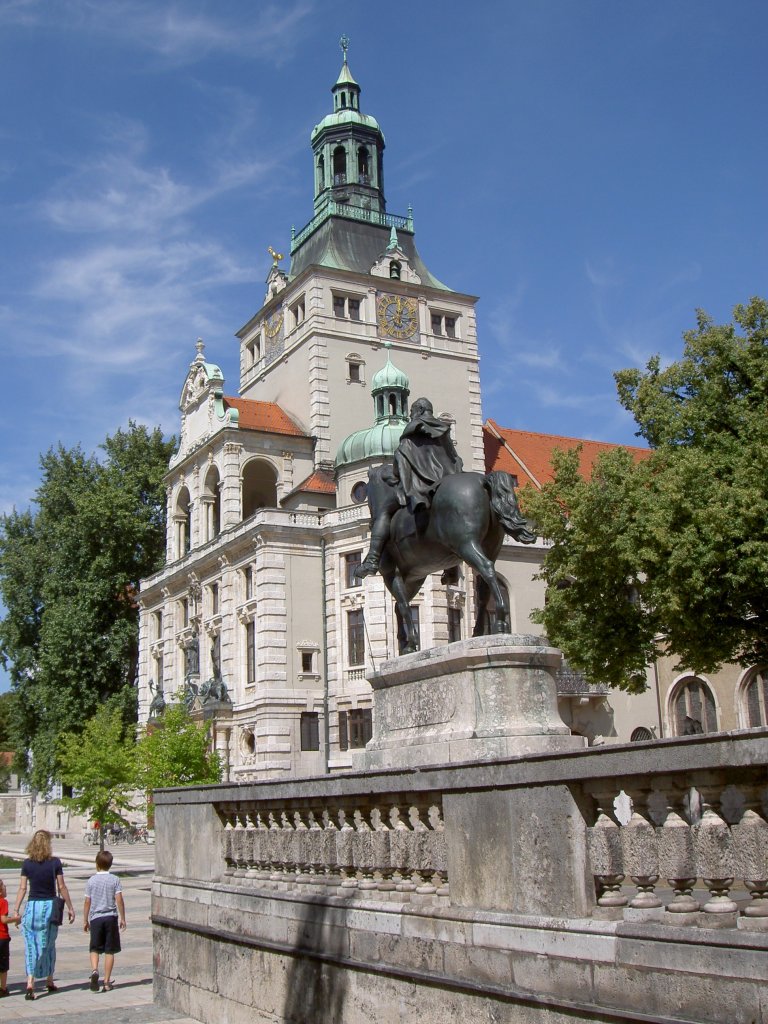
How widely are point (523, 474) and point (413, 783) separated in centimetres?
4404

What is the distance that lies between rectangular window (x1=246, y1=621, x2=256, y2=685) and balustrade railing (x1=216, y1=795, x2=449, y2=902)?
32526 mm

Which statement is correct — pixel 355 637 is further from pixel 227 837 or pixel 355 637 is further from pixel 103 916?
pixel 227 837

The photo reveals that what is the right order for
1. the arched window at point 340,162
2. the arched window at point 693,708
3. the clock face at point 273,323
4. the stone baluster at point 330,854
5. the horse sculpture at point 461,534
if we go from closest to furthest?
the stone baluster at point 330,854 → the horse sculpture at point 461,534 → the arched window at point 693,708 → the clock face at point 273,323 → the arched window at point 340,162

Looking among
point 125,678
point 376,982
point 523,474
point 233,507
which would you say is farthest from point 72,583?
point 376,982

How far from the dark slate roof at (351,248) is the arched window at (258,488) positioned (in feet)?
29.9

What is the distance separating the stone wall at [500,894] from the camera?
495 cm

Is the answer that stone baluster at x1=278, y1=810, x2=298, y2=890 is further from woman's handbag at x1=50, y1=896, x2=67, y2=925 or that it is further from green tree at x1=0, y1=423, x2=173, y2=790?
green tree at x1=0, y1=423, x2=173, y2=790

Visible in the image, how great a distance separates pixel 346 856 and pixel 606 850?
2.92 metres

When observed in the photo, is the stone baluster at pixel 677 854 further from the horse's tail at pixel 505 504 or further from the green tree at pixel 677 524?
the green tree at pixel 677 524

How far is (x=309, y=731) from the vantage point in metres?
41.0

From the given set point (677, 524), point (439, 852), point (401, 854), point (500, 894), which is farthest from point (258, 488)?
point (500, 894)

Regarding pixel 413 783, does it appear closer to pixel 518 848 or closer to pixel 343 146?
pixel 518 848

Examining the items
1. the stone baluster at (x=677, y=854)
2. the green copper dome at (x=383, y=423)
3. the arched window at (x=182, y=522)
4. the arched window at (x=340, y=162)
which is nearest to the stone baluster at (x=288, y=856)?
the stone baluster at (x=677, y=854)

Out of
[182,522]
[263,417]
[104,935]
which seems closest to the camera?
[104,935]
